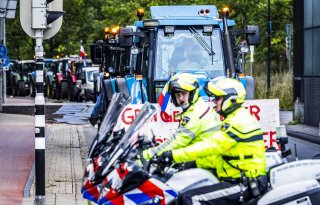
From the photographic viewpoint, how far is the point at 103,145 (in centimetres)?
874

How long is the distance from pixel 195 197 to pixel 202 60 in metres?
10.8

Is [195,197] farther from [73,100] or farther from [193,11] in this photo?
[73,100]

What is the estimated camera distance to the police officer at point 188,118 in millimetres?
8516

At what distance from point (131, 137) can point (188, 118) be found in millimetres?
582

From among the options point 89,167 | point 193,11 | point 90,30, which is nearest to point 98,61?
point 193,11

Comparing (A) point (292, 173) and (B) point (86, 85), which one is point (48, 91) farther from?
(A) point (292, 173)

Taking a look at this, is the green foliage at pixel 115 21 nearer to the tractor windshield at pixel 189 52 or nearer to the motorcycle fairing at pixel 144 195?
the tractor windshield at pixel 189 52

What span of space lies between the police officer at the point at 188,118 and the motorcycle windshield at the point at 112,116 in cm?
46

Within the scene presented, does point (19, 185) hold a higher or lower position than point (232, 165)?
lower

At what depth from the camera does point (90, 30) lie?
7350cm

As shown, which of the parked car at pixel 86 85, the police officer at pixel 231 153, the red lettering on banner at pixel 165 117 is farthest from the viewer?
the parked car at pixel 86 85

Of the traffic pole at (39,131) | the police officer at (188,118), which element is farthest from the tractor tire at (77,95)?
the police officer at (188,118)

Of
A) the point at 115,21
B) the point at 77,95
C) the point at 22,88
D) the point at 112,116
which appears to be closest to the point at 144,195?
the point at 112,116

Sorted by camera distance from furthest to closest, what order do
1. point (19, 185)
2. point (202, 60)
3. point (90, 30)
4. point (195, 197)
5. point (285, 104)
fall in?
point (90, 30)
point (285, 104)
point (202, 60)
point (19, 185)
point (195, 197)
